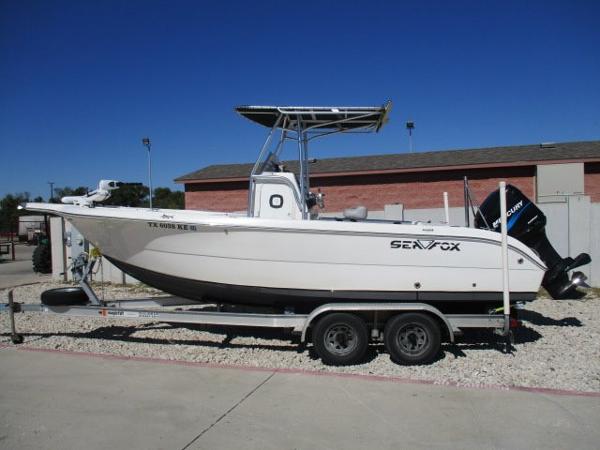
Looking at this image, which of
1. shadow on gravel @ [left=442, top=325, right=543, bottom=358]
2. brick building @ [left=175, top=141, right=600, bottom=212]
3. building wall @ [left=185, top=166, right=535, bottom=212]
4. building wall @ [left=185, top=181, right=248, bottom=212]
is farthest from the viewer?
building wall @ [left=185, top=181, right=248, bottom=212]

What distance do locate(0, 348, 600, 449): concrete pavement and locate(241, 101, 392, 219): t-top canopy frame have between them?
81.5 inches

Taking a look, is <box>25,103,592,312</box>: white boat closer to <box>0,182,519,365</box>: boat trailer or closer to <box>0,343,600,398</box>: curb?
<box>0,182,519,365</box>: boat trailer

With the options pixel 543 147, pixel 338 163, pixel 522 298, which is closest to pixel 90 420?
pixel 522 298

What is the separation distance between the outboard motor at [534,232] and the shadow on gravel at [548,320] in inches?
61.9

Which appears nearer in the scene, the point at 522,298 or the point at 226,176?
the point at 522,298

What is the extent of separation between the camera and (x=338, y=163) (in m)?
20.4

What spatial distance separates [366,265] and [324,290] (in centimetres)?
56

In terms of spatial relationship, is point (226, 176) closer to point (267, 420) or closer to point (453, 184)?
point (453, 184)

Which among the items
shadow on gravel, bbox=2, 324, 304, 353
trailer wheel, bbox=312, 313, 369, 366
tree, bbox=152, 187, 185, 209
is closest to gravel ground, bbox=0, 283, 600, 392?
shadow on gravel, bbox=2, 324, 304, 353

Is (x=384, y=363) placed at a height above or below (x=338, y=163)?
below

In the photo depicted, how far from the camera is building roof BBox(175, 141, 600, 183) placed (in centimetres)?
1667

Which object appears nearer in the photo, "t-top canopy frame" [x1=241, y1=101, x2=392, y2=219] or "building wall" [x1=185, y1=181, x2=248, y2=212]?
"t-top canopy frame" [x1=241, y1=101, x2=392, y2=219]

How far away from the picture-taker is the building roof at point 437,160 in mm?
16672

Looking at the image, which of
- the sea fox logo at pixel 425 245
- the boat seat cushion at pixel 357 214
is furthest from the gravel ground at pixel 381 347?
A: the boat seat cushion at pixel 357 214
